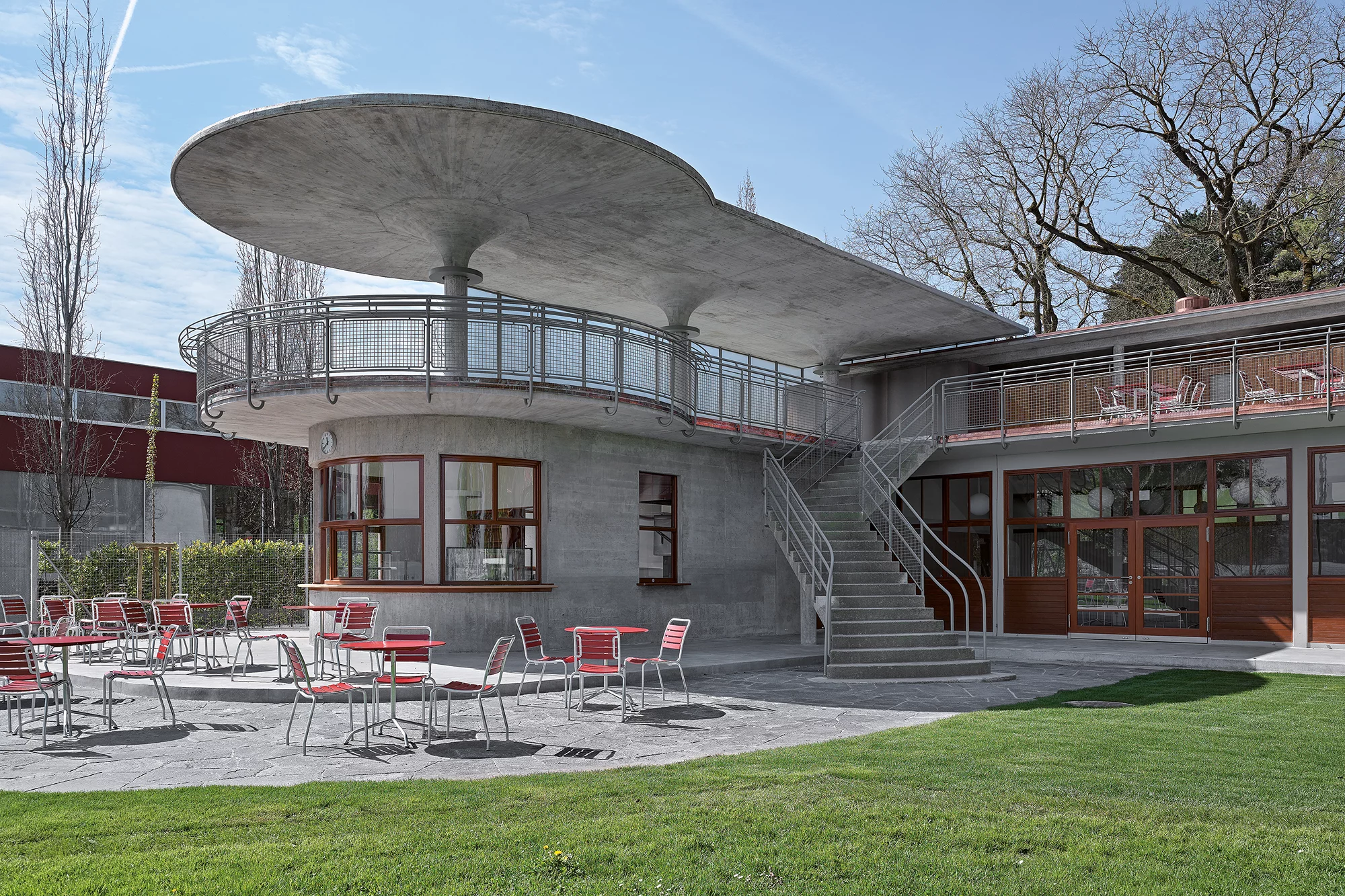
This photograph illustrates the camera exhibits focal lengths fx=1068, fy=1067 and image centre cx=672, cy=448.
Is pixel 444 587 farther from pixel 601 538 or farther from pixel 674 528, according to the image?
pixel 674 528

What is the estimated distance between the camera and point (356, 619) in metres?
12.8

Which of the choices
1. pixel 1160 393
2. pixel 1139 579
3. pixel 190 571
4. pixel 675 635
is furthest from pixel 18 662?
pixel 1160 393

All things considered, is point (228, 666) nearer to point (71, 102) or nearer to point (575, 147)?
point (575, 147)

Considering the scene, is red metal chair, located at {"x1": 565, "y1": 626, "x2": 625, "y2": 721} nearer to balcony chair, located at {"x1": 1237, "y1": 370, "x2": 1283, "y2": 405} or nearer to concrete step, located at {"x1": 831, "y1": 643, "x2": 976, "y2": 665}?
concrete step, located at {"x1": 831, "y1": 643, "x2": 976, "y2": 665}

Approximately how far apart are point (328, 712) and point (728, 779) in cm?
519

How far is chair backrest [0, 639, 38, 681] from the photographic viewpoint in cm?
893

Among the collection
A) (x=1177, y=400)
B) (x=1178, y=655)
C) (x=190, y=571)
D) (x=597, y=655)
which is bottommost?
(x=1178, y=655)

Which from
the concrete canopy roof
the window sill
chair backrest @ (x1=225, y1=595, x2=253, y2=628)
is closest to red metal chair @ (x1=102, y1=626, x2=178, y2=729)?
chair backrest @ (x1=225, y1=595, x2=253, y2=628)

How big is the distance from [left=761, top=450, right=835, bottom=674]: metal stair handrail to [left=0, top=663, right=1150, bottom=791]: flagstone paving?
2.66m

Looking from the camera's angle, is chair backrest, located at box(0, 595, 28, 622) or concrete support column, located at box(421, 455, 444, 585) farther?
chair backrest, located at box(0, 595, 28, 622)

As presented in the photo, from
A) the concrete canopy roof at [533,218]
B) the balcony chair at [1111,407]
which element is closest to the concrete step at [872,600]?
the concrete canopy roof at [533,218]

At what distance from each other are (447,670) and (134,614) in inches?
155

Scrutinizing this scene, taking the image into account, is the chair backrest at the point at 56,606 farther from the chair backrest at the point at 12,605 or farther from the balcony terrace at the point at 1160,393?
the balcony terrace at the point at 1160,393

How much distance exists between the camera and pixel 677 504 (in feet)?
59.6
